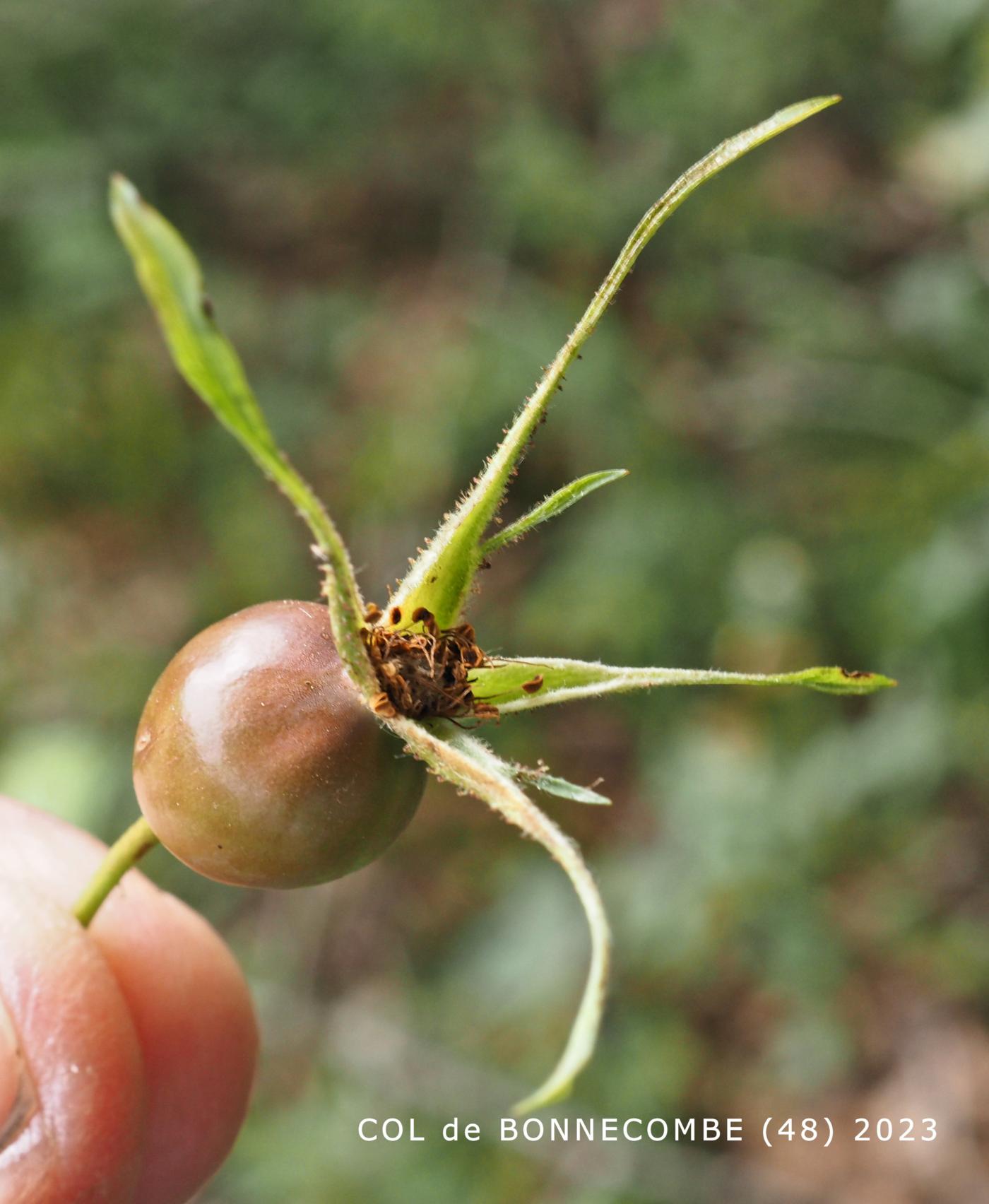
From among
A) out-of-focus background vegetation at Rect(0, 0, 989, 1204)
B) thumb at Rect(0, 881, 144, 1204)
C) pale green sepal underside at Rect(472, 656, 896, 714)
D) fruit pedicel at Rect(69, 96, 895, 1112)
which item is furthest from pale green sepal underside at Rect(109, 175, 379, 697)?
out-of-focus background vegetation at Rect(0, 0, 989, 1204)

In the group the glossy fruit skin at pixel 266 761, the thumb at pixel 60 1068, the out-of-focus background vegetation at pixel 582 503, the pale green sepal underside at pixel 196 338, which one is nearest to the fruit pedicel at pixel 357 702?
the glossy fruit skin at pixel 266 761

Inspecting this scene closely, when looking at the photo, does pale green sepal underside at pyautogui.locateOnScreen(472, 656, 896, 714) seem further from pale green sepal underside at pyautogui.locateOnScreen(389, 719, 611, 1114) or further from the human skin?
the human skin

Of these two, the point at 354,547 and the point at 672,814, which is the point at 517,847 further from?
the point at 354,547

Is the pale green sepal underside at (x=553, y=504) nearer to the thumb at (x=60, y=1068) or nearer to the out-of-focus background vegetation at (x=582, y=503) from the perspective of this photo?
the thumb at (x=60, y=1068)

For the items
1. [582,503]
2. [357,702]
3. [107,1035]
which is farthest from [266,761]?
[582,503]

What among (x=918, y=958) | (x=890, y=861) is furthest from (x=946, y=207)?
(x=918, y=958)
